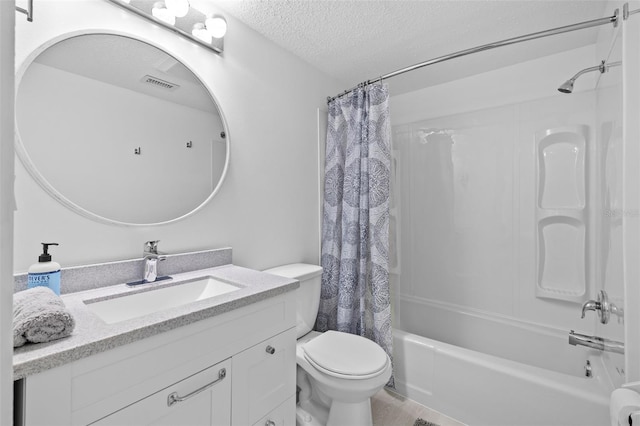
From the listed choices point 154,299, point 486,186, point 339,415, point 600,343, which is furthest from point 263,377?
point 486,186

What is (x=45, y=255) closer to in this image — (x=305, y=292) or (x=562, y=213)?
(x=305, y=292)

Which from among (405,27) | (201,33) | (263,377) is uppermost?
(405,27)

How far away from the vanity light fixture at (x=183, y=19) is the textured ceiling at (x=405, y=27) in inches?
5.0

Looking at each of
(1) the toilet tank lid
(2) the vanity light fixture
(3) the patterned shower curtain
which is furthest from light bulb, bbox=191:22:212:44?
(1) the toilet tank lid

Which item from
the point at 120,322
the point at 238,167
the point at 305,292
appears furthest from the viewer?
the point at 305,292

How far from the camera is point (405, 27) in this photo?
1.76m

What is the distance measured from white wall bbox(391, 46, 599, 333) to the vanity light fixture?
179cm

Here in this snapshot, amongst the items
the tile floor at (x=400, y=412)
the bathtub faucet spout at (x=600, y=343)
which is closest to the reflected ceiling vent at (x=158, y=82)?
the tile floor at (x=400, y=412)

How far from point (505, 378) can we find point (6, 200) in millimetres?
2032

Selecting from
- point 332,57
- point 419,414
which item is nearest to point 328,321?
point 419,414

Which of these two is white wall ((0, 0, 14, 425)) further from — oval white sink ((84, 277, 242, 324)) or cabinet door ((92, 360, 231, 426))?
oval white sink ((84, 277, 242, 324))

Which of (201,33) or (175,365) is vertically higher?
(201,33)

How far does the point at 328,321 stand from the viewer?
7.07 feet

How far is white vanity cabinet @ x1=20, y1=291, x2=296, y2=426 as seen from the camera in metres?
0.68
